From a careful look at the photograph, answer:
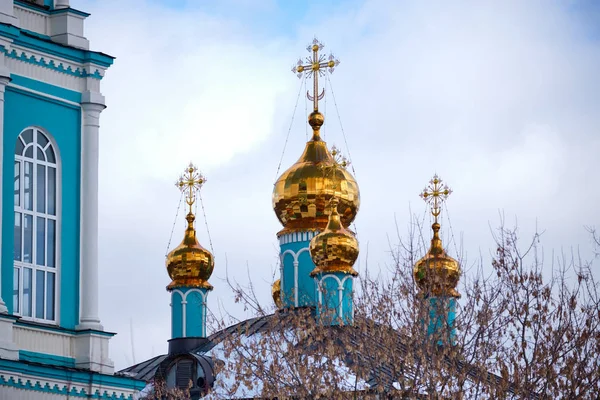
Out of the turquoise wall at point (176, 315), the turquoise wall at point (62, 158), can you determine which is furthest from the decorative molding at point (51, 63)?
the turquoise wall at point (176, 315)

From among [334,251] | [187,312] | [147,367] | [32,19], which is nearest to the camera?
[32,19]

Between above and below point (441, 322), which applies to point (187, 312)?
above

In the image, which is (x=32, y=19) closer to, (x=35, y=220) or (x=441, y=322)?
(x=35, y=220)

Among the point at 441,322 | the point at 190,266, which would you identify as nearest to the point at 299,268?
the point at 190,266

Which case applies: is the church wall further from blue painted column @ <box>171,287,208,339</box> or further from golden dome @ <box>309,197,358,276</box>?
blue painted column @ <box>171,287,208,339</box>

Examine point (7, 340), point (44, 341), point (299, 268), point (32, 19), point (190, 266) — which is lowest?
point (7, 340)

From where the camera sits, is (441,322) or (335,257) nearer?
(441,322)

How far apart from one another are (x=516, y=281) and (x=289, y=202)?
13.8 metres

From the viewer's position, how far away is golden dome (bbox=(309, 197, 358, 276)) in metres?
29.6

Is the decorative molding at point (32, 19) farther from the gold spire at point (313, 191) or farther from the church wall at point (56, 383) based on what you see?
the gold spire at point (313, 191)

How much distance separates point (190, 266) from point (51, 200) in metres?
14.9

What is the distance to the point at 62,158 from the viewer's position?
1798 cm

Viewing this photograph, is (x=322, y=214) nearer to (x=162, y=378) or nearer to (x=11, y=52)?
(x=162, y=378)

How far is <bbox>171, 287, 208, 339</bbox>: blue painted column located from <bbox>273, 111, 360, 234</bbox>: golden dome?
2.04m
